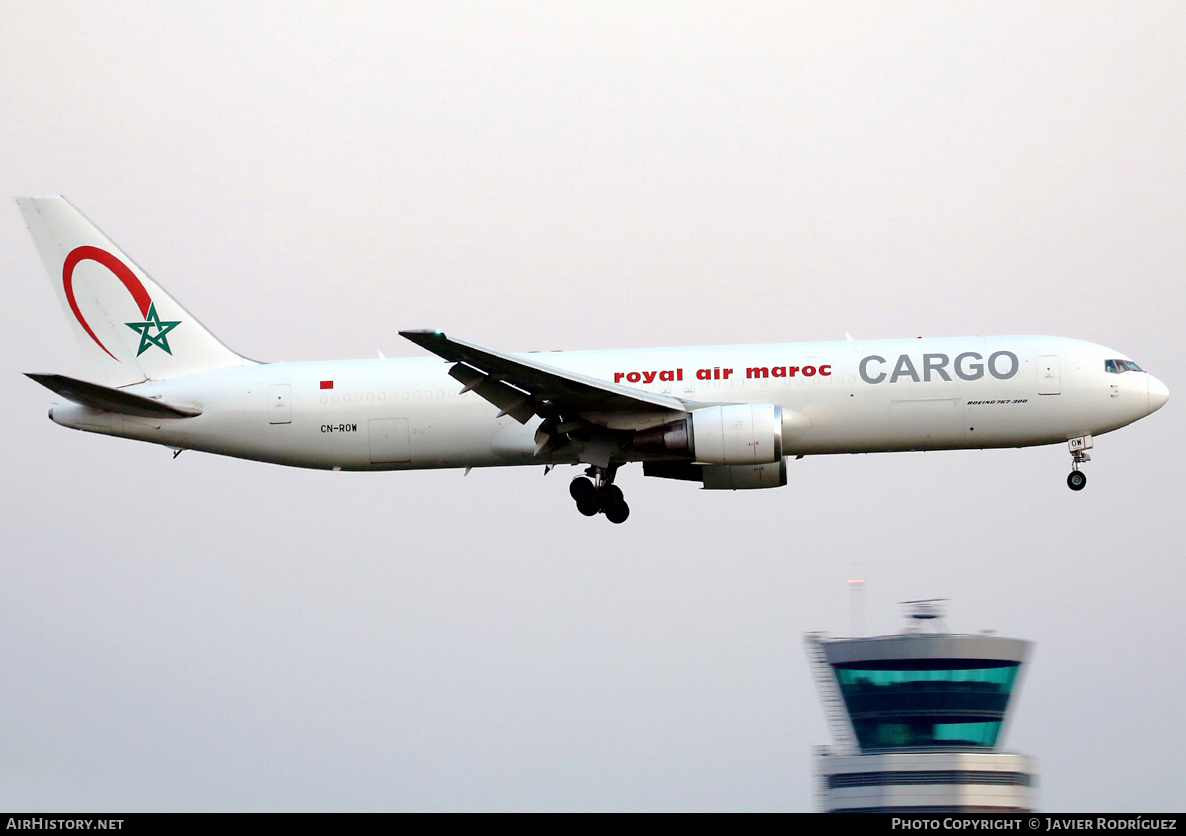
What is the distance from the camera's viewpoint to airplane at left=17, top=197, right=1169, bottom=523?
110 feet

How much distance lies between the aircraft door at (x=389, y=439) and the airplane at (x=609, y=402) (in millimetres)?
35

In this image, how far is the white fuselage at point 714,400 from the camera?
34062 mm

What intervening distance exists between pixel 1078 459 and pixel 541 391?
13.1 m

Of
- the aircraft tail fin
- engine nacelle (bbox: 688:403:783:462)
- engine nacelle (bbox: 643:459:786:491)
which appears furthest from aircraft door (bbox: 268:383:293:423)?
engine nacelle (bbox: 688:403:783:462)

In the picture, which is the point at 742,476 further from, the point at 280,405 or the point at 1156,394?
the point at 280,405

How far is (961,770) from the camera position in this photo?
6681cm

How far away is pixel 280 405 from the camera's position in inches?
1431

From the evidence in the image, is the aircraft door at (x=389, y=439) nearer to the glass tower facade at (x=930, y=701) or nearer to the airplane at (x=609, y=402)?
the airplane at (x=609, y=402)

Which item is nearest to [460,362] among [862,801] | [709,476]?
[709,476]

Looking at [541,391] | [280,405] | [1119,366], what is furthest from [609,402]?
[1119,366]

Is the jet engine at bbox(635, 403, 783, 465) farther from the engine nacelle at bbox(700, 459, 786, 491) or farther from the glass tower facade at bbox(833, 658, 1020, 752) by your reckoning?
the glass tower facade at bbox(833, 658, 1020, 752)

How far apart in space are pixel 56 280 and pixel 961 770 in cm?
4622

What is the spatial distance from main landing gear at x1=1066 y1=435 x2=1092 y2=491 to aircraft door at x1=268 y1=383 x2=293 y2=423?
18920 mm
